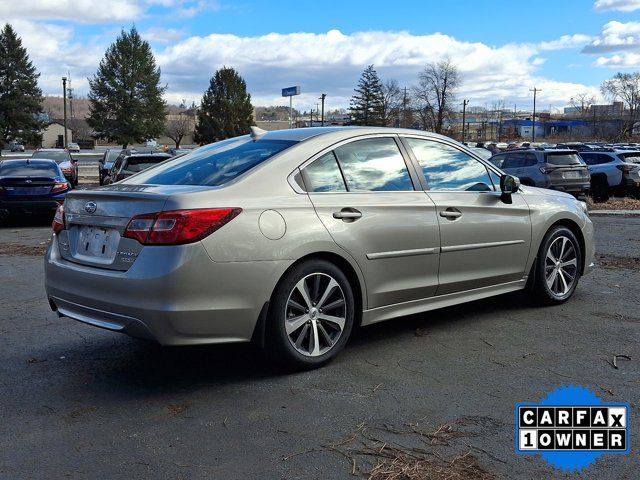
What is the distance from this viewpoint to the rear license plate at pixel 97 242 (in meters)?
4.18

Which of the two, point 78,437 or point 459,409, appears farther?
point 459,409

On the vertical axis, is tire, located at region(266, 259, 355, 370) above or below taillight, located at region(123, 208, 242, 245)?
below

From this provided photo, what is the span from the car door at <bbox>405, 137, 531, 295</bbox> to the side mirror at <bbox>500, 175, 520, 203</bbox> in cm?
5

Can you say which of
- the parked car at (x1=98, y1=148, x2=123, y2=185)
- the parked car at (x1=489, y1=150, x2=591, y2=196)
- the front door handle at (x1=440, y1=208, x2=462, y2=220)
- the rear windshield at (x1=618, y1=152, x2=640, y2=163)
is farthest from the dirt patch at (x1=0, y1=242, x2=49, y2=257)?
the rear windshield at (x1=618, y1=152, x2=640, y2=163)

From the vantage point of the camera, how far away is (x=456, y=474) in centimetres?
306

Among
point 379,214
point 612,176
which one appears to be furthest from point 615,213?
point 379,214

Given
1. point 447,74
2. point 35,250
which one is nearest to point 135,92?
point 447,74

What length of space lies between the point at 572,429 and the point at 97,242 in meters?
3.04

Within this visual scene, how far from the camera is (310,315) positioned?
14.5 feet

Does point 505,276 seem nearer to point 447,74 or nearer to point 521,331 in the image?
point 521,331

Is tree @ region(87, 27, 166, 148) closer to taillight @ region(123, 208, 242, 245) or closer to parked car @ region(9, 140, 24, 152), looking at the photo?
parked car @ region(9, 140, 24, 152)

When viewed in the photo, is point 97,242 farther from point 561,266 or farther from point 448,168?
point 561,266

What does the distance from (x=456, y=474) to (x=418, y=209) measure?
242 centimetres

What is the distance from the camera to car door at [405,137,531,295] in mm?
5297
